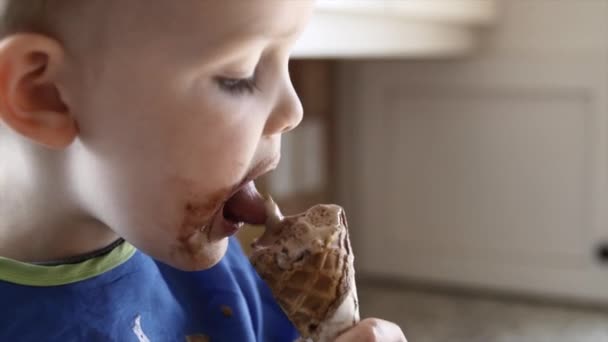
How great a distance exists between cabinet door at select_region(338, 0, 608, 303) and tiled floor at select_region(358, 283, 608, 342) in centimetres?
6

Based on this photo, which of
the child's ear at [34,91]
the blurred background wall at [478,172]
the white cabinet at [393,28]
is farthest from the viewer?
the blurred background wall at [478,172]

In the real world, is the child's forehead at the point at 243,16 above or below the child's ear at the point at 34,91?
above

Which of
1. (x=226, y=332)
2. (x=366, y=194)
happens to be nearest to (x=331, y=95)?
(x=366, y=194)

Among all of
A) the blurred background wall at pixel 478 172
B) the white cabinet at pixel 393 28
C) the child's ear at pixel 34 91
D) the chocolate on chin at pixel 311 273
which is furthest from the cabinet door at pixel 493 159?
the child's ear at pixel 34 91

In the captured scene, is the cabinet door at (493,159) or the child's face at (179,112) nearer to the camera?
the child's face at (179,112)

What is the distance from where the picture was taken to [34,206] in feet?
1.75

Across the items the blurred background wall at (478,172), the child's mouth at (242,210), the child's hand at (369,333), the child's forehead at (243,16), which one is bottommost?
the blurred background wall at (478,172)

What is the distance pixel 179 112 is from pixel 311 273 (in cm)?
14

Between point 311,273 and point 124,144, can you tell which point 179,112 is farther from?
point 311,273

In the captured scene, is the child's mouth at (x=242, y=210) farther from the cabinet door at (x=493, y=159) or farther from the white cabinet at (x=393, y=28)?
the cabinet door at (x=493, y=159)

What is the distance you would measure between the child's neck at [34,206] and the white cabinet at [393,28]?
0.49m

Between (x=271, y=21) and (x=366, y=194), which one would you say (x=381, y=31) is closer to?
(x=366, y=194)

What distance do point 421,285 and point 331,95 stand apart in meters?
0.47

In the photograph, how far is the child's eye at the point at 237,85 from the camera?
0.48 meters
